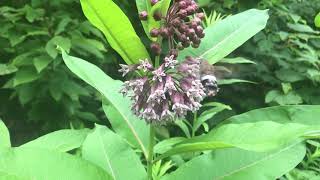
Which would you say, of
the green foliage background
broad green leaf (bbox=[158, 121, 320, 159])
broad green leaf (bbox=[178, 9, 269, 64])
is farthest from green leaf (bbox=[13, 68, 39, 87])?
broad green leaf (bbox=[158, 121, 320, 159])

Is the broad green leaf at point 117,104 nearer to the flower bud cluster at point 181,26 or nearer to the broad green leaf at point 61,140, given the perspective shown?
the broad green leaf at point 61,140

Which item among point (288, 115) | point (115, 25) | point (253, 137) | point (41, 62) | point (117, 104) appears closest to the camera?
point (253, 137)

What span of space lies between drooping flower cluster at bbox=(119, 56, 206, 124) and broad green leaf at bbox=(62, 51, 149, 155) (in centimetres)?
15

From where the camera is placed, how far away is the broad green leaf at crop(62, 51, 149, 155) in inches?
55.3

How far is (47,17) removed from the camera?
3.46m

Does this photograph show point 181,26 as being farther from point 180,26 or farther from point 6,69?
point 6,69

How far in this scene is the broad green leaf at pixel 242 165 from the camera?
125cm

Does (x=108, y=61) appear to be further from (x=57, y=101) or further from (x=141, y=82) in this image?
(x=141, y=82)

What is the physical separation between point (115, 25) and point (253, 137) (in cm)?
41

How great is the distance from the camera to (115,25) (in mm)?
1216

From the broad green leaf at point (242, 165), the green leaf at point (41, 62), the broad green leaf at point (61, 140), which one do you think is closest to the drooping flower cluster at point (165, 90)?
the broad green leaf at point (242, 165)

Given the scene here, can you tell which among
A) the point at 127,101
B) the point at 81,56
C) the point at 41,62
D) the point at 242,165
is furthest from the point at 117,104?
the point at 81,56

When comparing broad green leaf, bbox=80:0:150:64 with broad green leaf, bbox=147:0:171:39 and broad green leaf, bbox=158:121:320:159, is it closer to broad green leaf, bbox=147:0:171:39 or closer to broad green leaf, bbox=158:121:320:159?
broad green leaf, bbox=147:0:171:39

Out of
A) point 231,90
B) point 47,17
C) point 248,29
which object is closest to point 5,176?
point 248,29
